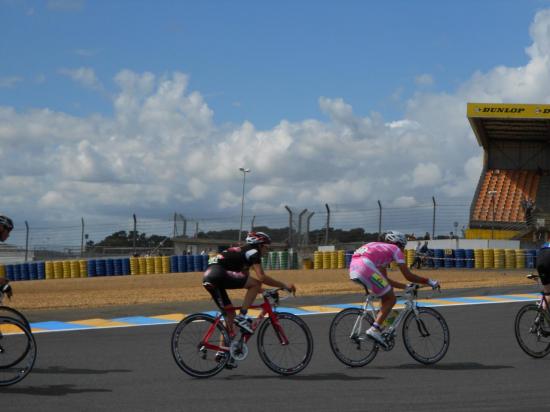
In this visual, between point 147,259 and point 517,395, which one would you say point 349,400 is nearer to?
point 517,395

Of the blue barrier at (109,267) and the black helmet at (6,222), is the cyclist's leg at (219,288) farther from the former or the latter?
the blue barrier at (109,267)

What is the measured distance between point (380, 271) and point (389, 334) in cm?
67

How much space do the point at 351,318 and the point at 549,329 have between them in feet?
7.88

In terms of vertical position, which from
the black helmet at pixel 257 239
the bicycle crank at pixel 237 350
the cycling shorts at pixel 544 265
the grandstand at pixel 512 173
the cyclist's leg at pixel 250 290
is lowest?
the bicycle crank at pixel 237 350

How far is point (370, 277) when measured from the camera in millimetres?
8664

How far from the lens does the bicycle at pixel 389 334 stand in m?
8.62

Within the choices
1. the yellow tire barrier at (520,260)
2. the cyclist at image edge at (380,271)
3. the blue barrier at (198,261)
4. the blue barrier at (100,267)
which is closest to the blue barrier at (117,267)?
the blue barrier at (100,267)

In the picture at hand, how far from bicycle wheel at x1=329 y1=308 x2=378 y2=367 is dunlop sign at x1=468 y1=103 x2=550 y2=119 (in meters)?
38.9

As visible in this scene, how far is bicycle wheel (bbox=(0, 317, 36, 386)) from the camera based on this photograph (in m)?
7.59

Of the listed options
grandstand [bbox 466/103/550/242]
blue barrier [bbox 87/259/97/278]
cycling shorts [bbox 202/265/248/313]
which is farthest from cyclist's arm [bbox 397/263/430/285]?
grandstand [bbox 466/103/550/242]

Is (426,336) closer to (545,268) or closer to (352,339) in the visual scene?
(352,339)

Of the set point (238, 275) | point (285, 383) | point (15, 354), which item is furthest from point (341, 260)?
point (15, 354)

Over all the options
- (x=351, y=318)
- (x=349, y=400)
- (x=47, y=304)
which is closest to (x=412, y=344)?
(x=351, y=318)

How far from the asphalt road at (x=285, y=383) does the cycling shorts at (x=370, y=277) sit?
83 centimetres
